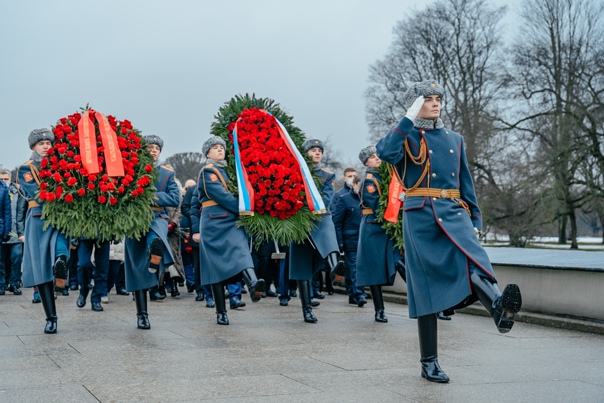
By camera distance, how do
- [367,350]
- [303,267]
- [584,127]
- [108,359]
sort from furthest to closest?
[584,127], [303,267], [367,350], [108,359]

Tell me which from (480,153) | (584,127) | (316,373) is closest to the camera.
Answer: (316,373)

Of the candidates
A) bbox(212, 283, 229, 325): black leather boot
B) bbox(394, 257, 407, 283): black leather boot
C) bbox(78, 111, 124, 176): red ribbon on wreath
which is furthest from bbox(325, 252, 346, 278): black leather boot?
bbox(78, 111, 124, 176): red ribbon on wreath

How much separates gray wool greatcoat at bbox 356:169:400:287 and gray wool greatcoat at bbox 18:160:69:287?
352 cm

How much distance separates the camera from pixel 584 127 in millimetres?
28375

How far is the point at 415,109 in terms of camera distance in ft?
19.4

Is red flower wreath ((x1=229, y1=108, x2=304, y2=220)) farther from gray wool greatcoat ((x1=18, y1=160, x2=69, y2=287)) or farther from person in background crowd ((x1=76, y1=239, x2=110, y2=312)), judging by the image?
person in background crowd ((x1=76, y1=239, x2=110, y2=312))

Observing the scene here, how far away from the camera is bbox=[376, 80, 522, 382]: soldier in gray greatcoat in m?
5.66

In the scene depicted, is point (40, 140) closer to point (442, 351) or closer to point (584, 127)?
point (442, 351)

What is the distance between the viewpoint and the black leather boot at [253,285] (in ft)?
27.1

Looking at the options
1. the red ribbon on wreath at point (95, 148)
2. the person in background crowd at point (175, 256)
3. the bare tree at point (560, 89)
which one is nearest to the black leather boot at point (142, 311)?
the red ribbon on wreath at point (95, 148)

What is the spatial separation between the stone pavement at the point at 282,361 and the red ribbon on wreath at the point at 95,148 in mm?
1684

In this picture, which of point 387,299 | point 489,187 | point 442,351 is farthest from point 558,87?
point 442,351

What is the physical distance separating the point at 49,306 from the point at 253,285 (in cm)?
207

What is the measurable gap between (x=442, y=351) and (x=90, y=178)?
3911 millimetres
